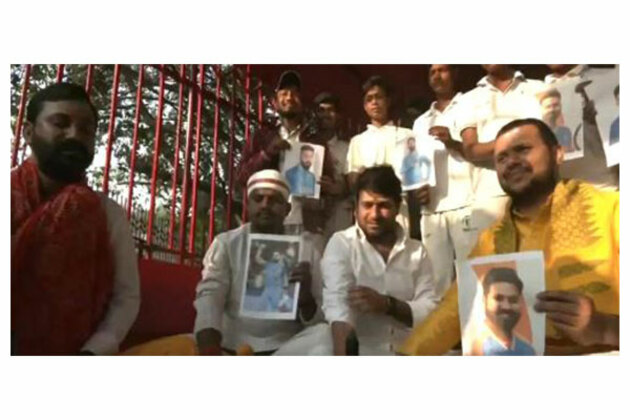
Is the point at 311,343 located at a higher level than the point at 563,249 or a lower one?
lower

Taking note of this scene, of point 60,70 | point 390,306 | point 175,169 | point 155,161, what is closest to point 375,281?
point 390,306

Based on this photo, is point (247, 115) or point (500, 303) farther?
point (247, 115)

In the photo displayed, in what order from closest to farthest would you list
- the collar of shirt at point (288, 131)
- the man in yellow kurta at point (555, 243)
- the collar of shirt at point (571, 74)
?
1. the man in yellow kurta at point (555, 243)
2. the collar of shirt at point (571, 74)
3. the collar of shirt at point (288, 131)

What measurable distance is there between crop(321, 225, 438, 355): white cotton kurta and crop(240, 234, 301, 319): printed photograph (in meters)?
0.17

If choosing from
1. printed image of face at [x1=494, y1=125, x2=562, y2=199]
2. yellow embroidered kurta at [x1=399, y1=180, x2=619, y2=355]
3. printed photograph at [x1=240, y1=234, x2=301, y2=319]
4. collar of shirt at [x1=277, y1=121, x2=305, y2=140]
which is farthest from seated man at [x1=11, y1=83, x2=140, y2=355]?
printed image of face at [x1=494, y1=125, x2=562, y2=199]

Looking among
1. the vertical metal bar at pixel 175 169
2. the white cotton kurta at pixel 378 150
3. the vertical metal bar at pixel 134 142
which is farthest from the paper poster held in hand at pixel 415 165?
the vertical metal bar at pixel 134 142

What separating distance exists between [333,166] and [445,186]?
578mm

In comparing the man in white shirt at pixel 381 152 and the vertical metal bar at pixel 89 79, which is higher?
the vertical metal bar at pixel 89 79

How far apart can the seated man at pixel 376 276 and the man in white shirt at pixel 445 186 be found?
0.28 ft

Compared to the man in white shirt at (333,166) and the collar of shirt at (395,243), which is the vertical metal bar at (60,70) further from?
the collar of shirt at (395,243)

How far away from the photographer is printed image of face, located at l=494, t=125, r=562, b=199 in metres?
4.25

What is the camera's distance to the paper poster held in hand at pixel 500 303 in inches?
165

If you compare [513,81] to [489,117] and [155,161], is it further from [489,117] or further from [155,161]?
[155,161]

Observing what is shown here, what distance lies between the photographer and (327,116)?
4340 mm
